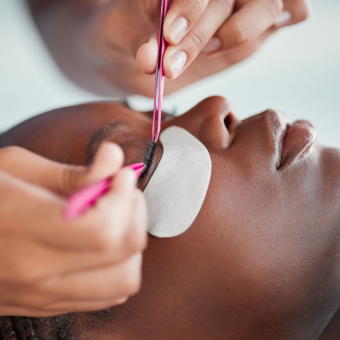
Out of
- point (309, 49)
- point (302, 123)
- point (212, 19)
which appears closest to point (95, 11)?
point (212, 19)

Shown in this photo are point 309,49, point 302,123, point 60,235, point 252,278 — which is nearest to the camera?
point 60,235

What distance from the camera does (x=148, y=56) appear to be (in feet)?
2.31

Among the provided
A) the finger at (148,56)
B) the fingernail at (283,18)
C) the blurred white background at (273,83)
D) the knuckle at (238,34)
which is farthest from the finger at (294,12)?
the blurred white background at (273,83)

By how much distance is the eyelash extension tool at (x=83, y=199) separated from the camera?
35 cm

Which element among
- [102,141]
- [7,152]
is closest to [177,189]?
[102,141]

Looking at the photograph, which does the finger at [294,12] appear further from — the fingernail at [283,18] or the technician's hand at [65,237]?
the technician's hand at [65,237]

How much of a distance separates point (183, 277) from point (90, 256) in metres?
0.31

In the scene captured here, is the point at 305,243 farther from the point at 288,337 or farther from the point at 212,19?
the point at 212,19

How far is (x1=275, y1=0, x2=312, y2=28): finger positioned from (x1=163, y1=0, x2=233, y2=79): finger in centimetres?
19

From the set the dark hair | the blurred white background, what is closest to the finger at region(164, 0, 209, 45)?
the dark hair

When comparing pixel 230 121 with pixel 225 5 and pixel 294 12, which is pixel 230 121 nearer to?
pixel 225 5

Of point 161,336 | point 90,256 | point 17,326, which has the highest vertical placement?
point 90,256

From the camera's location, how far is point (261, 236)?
2.17 feet

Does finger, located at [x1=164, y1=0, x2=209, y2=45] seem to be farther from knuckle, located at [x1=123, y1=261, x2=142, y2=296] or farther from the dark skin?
knuckle, located at [x1=123, y1=261, x2=142, y2=296]
